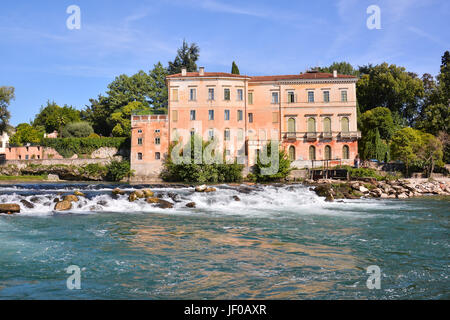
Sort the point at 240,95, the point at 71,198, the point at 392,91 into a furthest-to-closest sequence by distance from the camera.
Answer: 1. the point at 392,91
2. the point at 240,95
3. the point at 71,198

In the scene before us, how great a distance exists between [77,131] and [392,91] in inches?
1686

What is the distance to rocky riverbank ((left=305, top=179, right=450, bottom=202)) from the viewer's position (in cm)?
2453

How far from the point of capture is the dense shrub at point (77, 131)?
5085 centimetres

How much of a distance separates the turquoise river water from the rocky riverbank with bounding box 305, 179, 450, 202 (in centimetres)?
730

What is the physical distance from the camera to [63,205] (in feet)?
54.9

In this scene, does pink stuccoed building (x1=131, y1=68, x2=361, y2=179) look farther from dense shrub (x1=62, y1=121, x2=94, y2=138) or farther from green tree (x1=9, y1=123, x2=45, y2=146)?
green tree (x1=9, y1=123, x2=45, y2=146)

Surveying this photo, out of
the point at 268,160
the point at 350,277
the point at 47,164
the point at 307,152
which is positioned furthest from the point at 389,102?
the point at 350,277

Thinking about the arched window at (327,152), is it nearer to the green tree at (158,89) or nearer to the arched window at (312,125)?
the arched window at (312,125)

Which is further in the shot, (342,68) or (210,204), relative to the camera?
(342,68)

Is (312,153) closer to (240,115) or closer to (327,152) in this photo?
(327,152)

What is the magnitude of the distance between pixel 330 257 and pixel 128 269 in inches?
186

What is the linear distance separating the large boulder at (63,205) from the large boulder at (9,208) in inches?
60.9

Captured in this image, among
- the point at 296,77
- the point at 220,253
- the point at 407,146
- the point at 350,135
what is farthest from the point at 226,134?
the point at 220,253

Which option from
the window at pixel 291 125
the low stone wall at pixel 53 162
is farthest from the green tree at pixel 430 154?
the low stone wall at pixel 53 162
